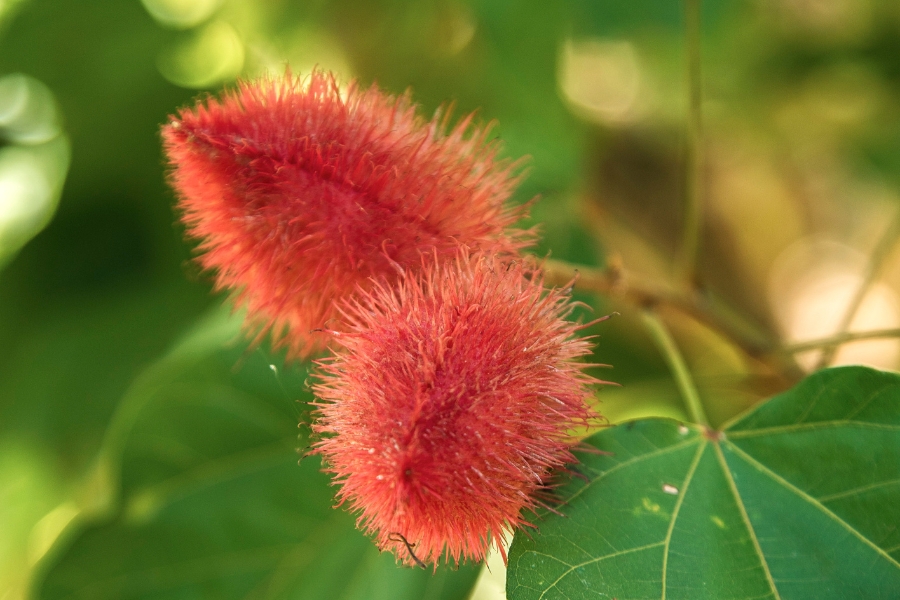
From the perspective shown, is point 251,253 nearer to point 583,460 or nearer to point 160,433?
point 583,460

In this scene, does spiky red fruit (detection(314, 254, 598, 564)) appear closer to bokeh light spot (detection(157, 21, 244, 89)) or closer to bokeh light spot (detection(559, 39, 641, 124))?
bokeh light spot (detection(157, 21, 244, 89))

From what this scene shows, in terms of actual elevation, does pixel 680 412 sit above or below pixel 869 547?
below

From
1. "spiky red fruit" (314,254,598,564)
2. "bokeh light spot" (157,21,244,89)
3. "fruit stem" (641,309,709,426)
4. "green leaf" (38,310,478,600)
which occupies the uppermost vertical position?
"fruit stem" (641,309,709,426)

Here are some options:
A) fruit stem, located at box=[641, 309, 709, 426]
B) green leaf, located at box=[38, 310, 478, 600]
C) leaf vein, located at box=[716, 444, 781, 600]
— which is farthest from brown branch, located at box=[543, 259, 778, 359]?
green leaf, located at box=[38, 310, 478, 600]

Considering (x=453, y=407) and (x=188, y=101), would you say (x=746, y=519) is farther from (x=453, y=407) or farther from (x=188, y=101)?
(x=188, y=101)

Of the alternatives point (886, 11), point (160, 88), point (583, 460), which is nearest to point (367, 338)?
point (583, 460)

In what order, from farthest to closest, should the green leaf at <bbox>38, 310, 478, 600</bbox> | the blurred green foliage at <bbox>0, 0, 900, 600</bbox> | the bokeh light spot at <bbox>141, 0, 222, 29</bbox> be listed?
the bokeh light spot at <bbox>141, 0, 222, 29</bbox> < the blurred green foliage at <bbox>0, 0, 900, 600</bbox> < the green leaf at <bbox>38, 310, 478, 600</bbox>
